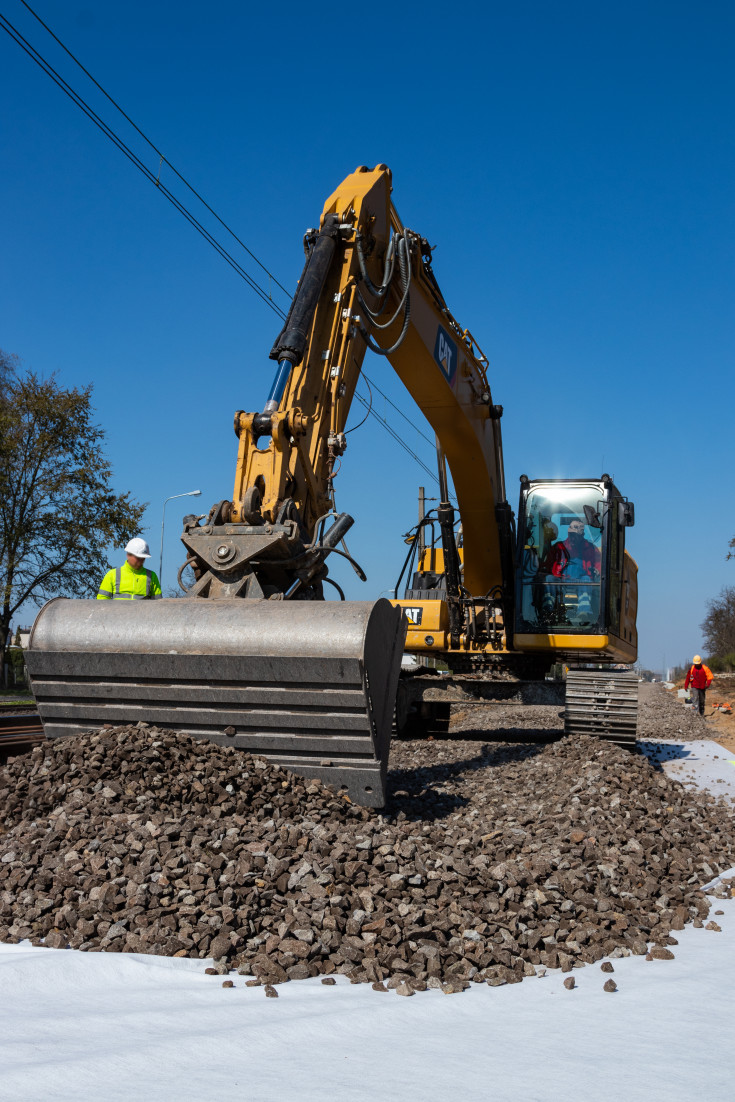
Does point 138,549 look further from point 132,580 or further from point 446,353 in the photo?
point 446,353

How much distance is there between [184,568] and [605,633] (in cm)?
512

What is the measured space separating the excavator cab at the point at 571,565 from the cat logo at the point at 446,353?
62.4 inches

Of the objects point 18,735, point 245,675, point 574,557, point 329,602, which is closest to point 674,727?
point 574,557

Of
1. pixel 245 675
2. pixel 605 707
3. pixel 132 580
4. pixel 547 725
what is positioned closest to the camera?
pixel 245 675

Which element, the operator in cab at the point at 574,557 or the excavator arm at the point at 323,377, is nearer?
the excavator arm at the point at 323,377

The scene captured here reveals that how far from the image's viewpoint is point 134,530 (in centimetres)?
2422

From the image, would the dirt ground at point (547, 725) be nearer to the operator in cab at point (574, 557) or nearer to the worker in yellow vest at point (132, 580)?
the operator in cab at point (574, 557)

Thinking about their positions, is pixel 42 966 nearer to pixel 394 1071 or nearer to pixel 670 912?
pixel 394 1071

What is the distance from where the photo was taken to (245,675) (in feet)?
16.1

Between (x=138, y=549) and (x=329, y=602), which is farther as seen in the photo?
(x=138, y=549)

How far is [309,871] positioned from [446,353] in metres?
6.18

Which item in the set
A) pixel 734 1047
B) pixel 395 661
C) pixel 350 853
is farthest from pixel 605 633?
pixel 734 1047

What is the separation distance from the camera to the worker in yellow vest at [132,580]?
686 centimetres

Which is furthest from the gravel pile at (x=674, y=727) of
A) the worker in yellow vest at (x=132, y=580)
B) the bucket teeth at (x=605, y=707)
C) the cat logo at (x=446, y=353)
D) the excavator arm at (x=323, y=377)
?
the worker in yellow vest at (x=132, y=580)
